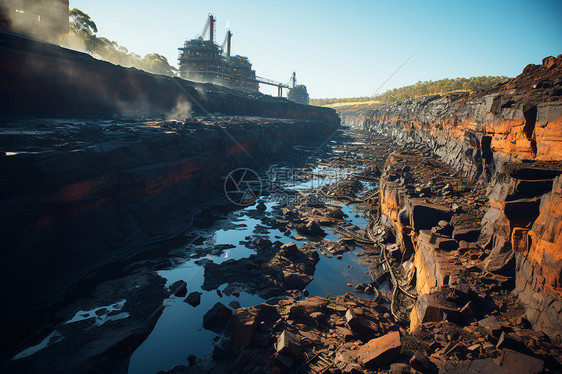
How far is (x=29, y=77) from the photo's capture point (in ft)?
50.1

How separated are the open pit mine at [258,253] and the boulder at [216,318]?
0.06 meters

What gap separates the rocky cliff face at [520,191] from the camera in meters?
5.16

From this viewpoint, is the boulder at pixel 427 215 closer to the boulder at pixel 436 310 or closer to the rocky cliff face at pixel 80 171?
the boulder at pixel 436 310

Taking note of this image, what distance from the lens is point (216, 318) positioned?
769cm

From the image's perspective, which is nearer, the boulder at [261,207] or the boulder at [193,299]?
the boulder at [193,299]

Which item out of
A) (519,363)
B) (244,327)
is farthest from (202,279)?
(519,363)

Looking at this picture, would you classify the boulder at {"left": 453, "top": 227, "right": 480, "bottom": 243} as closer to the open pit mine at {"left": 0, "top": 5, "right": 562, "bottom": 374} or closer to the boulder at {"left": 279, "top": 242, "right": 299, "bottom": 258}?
the open pit mine at {"left": 0, "top": 5, "right": 562, "bottom": 374}

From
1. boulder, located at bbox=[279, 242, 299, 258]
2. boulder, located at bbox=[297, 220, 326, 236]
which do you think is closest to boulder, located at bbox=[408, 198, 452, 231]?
boulder, located at bbox=[279, 242, 299, 258]

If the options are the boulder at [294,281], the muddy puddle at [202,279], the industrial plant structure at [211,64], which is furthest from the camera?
the industrial plant structure at [211,64]

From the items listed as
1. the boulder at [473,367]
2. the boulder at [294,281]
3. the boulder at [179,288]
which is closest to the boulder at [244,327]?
the boulder at [294,281]

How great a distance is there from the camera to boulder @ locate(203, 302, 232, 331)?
767 centimetres

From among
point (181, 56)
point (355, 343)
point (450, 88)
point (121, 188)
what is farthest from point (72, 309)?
point (450, 88)

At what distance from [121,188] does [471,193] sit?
47.6 ft

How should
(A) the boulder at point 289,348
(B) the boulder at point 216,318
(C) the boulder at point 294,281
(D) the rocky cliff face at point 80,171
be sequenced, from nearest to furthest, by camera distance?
1. (A) the boulder at point 289,348
2. (B) the boulder at point 216,318
3. (D) the rocky cliff face at point 80,171
4. (C) the boulder at point 294,281
